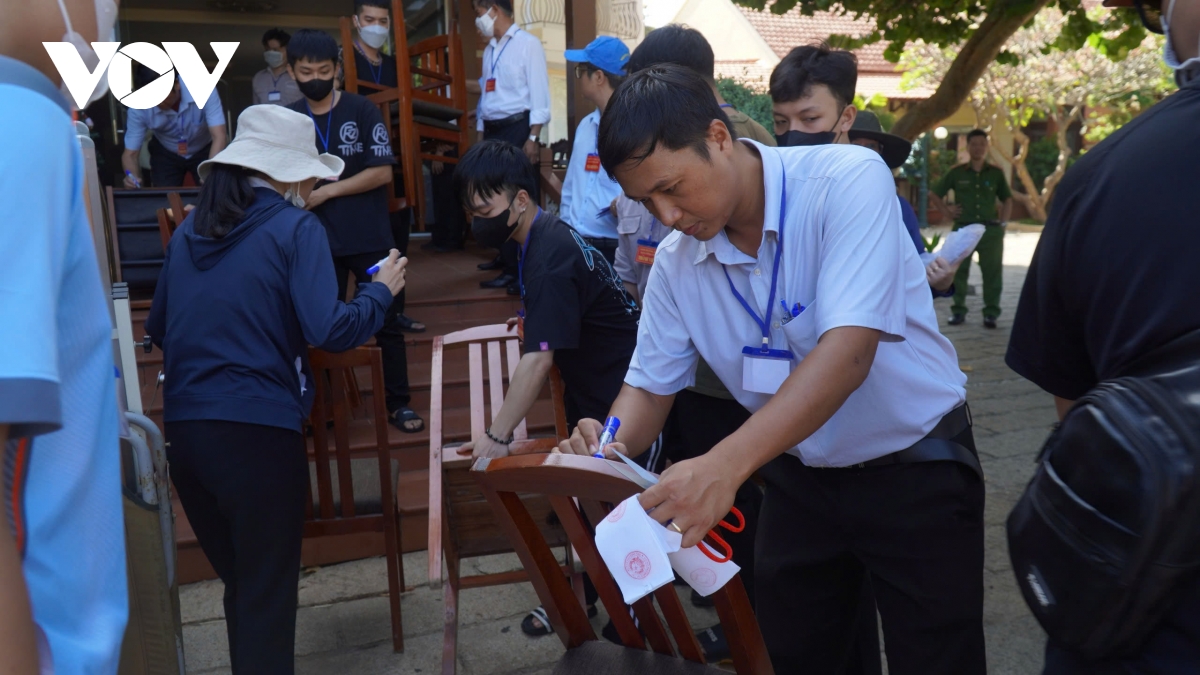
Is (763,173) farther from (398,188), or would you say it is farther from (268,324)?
(398,188)

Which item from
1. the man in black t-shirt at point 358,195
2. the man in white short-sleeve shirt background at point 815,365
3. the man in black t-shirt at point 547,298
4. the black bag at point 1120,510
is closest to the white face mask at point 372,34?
the man in black t-shirt at point 358,195

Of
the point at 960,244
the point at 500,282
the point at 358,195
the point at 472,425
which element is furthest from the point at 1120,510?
the point at 500,282

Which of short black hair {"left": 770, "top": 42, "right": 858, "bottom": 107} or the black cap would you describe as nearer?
short black hair {"left": 770, "top": 42, "right": 858, "bottom": 107}

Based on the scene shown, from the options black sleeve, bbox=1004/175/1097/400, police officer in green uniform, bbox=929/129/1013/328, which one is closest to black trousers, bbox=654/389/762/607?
black sleeve, bbox=1004/175/1097/400

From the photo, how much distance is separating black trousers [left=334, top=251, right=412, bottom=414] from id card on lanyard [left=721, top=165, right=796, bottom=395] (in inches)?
119

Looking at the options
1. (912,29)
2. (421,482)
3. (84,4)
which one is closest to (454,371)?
(421,482)

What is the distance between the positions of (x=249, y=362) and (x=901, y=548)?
1725 mm

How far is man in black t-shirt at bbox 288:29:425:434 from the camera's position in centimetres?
432

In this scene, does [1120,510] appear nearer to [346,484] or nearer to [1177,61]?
[1177,61]

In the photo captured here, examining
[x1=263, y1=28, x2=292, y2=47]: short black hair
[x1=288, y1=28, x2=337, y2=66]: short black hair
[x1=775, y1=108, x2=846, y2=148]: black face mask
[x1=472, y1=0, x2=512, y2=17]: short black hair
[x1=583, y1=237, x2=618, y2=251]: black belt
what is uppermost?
[x1=472, y1=0, x2=512, y2=17]: short black hair

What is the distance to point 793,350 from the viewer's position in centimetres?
166

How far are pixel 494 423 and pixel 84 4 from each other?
2.14m

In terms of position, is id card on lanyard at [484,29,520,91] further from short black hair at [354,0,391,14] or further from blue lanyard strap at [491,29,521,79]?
short black hair at [354,0,391,14]

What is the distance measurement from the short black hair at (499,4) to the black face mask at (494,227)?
3.52 meters
